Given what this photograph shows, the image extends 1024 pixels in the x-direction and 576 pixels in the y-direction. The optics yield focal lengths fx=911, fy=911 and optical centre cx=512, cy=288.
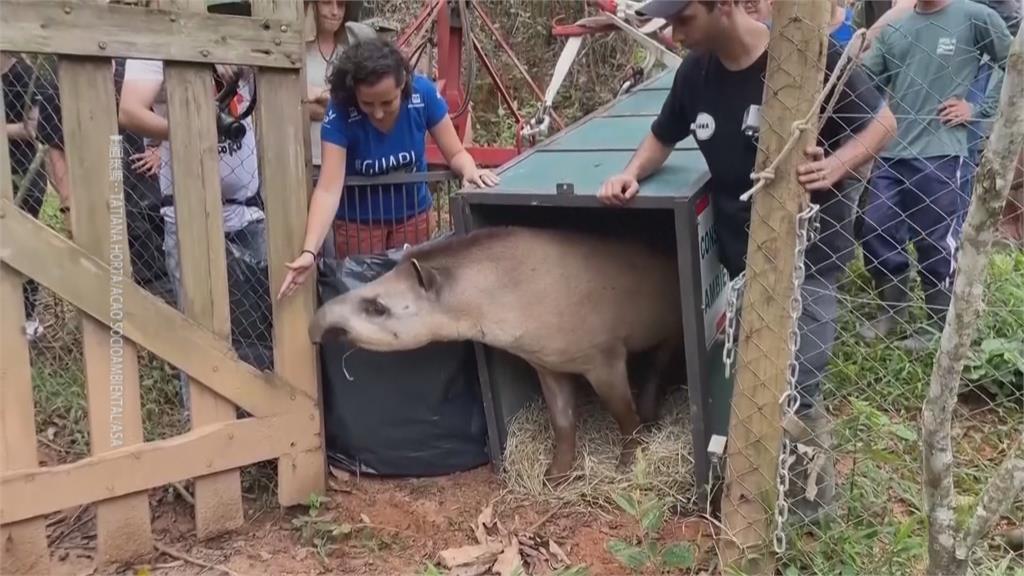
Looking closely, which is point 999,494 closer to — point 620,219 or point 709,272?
point 709,272

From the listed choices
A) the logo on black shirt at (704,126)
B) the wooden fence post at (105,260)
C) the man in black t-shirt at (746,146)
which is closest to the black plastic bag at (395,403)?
the wooden fence post at (105,260)

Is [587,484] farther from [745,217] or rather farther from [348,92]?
[348,92]

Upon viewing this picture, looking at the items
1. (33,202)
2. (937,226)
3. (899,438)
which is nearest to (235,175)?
(33,202)

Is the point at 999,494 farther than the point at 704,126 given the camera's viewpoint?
No

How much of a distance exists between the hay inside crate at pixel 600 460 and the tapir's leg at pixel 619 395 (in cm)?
6

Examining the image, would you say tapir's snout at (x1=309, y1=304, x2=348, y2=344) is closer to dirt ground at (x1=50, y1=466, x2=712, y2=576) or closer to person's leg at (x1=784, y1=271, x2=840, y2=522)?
dirt ground at (x1=50, y1=466, x2=712, y2=576)

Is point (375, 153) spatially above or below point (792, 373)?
above

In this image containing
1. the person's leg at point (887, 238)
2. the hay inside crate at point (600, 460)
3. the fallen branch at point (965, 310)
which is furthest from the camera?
the person's leg at point (887, 238)

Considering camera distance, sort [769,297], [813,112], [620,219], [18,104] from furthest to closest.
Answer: [18,104] < [620,219] < [769,297] < [813,112]

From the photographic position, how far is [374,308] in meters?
3.83

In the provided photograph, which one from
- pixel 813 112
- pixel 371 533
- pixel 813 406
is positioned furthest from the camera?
pixel 371 533

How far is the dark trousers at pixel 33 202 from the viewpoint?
14.9 ft

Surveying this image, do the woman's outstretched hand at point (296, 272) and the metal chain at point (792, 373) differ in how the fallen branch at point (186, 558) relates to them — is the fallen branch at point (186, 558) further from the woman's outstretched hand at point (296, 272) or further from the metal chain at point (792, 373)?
the metal chain at point (792, 373)

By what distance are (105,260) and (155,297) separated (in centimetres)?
25
